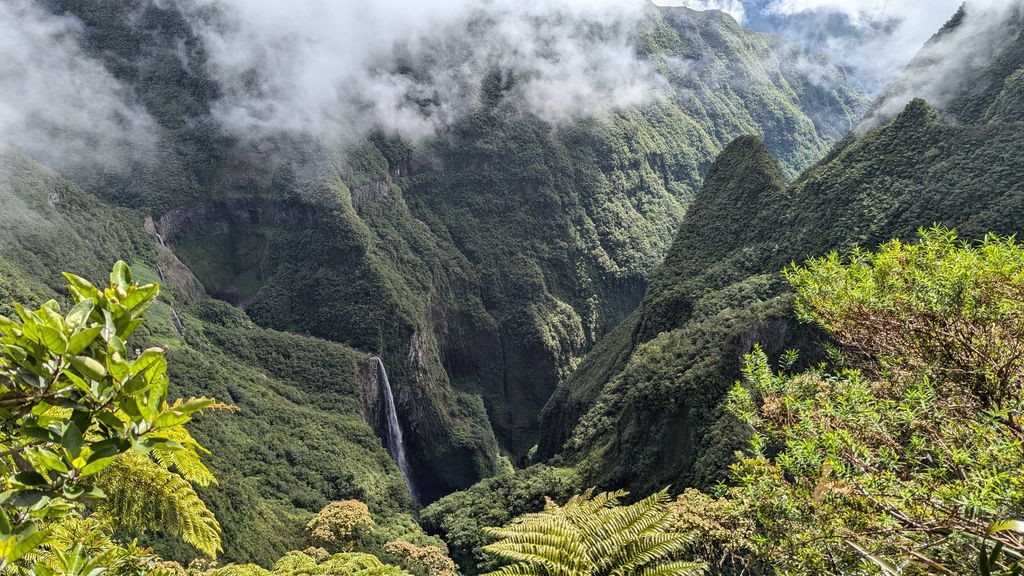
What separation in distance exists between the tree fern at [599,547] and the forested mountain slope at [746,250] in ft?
91.7

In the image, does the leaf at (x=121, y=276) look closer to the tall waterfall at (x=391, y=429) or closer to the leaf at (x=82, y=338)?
the leaf at (x=82, y=338)

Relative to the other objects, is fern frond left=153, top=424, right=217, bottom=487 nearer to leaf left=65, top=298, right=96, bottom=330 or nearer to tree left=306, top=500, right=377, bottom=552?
leaf left=65, top=298, right=96, bottom=330

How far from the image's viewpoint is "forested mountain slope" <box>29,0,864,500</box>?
83.8 meters

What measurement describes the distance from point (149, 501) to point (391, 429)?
240 ft

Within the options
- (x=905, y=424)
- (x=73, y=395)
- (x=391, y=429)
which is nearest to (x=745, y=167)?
(x=391, y=429)

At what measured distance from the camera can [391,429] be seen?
257 feet

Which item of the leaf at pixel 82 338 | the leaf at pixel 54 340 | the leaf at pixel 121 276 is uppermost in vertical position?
the leaf at pixel 121 276

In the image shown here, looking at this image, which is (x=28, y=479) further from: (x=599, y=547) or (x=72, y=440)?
(x=599, y=547)

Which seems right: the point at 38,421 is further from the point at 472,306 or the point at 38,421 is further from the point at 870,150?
the point at 472,306

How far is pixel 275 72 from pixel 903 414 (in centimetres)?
11673

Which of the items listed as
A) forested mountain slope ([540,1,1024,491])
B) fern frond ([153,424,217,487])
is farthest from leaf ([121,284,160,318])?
forested mountain slope ([540,1,1024,491])

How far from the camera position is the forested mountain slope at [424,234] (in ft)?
275

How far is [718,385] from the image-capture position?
130 feet

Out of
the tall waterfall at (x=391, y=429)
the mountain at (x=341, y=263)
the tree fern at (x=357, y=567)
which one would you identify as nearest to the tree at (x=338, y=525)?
the mountain at (x=341, y=263)
